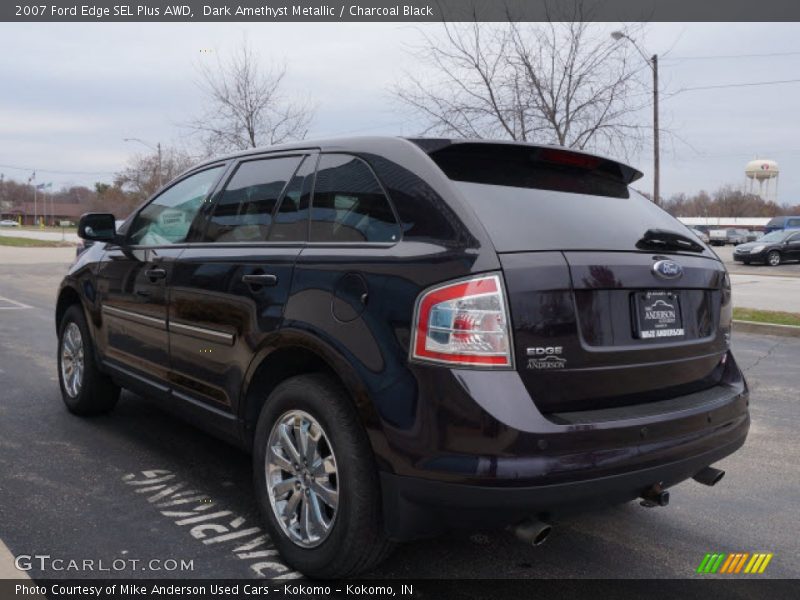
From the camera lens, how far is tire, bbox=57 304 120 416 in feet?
15.8

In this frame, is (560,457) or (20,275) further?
(20,275)

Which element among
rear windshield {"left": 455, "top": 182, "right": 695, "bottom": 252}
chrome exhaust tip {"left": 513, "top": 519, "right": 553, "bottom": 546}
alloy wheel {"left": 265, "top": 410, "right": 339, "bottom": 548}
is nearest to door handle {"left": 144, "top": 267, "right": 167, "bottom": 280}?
alloy wheel {"left": 265, "top": 410, "right": 339, "bottom": 548}

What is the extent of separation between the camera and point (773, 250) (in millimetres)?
28328

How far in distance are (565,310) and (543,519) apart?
0.72m

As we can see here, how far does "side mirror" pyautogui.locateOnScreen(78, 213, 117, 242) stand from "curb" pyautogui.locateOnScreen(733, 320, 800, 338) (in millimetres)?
9361

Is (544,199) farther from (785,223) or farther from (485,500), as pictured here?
(785,223)

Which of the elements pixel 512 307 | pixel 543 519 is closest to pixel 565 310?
pixel 512 307

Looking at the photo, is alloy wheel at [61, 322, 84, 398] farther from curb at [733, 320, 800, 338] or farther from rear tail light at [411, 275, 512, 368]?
curb at [733, 320, 800, 338]

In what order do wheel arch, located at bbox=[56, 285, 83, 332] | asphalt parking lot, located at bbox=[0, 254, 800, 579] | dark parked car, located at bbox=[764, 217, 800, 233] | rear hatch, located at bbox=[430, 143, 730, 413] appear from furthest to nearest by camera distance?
1. dark parked car, located at bbox=[764, 217, 800, 233]
2. wheel arch, located at bbox=[56, 285, 83, 332]
3. asphalt parking lot, located at bbox=[0, 254, 800, 579]
4. rear hatch, located at bbox=[430, 143, 730, 413]

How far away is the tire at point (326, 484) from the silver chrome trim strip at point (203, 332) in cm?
43

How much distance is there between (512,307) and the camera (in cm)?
238

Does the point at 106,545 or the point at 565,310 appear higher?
the point at 565,310

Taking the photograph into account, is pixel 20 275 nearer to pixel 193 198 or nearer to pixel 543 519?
pixel 193 198

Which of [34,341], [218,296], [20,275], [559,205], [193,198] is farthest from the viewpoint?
[20,275]
